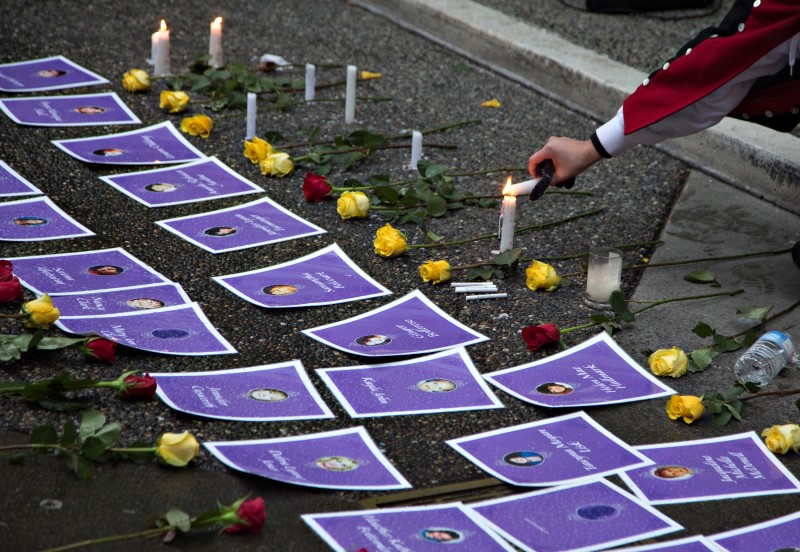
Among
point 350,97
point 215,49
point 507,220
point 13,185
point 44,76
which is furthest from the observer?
point 215,49

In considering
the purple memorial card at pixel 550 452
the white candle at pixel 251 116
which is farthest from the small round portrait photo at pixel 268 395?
the white candle at pixel 251 116

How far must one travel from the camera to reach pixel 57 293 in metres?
2.65

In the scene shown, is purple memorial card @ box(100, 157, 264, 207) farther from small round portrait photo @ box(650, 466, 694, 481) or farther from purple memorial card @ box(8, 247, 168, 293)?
small round portrait photo @ box(650, 466, 694, 481)

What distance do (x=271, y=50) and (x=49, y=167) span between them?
153cm

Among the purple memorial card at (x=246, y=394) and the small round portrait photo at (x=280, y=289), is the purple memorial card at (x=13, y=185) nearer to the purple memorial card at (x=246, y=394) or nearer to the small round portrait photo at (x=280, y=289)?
the small round portrait photo at (x=280, y=289)

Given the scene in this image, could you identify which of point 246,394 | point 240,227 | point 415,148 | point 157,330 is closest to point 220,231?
point 240,227

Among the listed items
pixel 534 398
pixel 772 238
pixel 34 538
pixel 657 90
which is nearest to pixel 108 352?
pixel 34 538

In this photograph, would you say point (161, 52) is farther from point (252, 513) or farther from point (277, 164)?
point (252, 513)

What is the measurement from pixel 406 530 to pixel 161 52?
2.85 m

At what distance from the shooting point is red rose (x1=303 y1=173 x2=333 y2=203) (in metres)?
3.28

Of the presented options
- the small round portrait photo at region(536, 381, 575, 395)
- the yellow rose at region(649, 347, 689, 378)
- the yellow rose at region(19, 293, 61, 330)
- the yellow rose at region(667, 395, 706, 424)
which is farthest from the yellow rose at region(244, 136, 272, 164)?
the yellow rose at region(667, 395, 706, 424)

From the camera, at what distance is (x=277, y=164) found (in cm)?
348

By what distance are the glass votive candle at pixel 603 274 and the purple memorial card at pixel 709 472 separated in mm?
604

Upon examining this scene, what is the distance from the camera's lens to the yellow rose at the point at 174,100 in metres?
3.91
